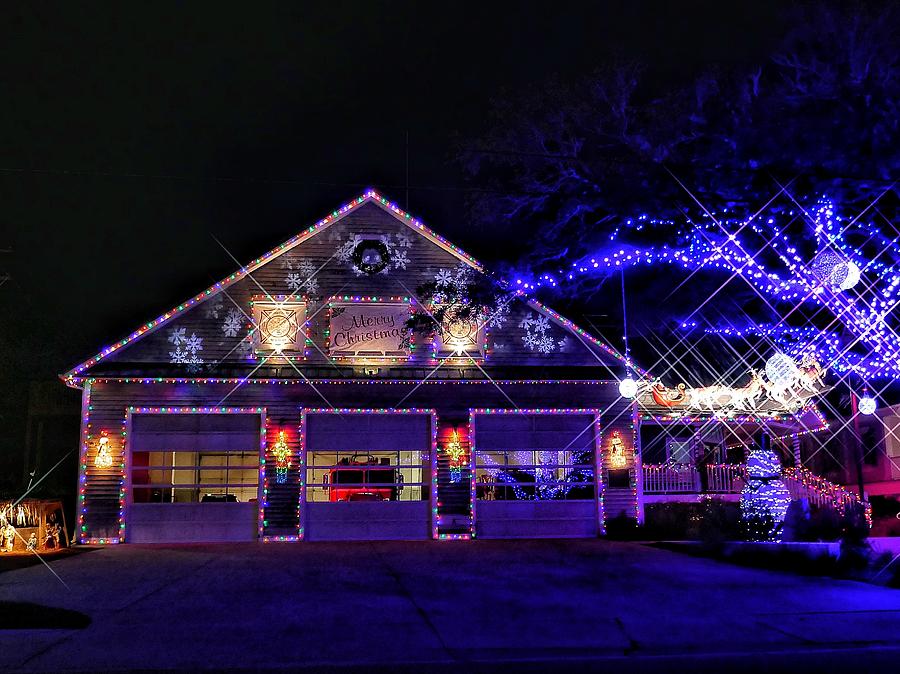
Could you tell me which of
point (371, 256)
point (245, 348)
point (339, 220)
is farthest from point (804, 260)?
point (245, 348)

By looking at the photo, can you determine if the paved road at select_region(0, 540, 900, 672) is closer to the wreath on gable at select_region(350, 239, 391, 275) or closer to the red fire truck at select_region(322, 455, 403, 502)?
the red fire truck at select_region(322, 455, 403, 502)

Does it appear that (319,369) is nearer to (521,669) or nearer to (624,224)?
(624,224)

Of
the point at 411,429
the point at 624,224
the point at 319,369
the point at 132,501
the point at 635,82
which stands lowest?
the point at 132,501

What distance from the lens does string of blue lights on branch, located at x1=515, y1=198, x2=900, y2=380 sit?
40.4 ft

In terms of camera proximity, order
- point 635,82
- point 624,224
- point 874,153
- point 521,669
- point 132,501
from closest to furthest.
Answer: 1. point 521,669
2. point 874,153
3. point 635,82
4. point 624,224
5. point 132,501

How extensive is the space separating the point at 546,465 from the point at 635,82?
363 inches

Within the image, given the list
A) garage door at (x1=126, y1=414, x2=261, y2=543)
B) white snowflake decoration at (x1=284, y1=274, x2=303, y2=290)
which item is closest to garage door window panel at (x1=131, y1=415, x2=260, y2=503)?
garage door at (x1=126, y1=414, x2=261, y2=543)

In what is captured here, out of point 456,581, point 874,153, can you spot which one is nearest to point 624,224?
point 874,153

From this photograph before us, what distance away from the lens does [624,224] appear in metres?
13.2

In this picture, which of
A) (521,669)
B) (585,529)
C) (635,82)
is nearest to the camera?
(521,669)

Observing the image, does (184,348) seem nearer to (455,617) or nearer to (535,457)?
(535,457)

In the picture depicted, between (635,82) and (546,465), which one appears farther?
(546,465)

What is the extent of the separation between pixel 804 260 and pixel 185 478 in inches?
515

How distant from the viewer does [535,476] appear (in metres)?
18.6
